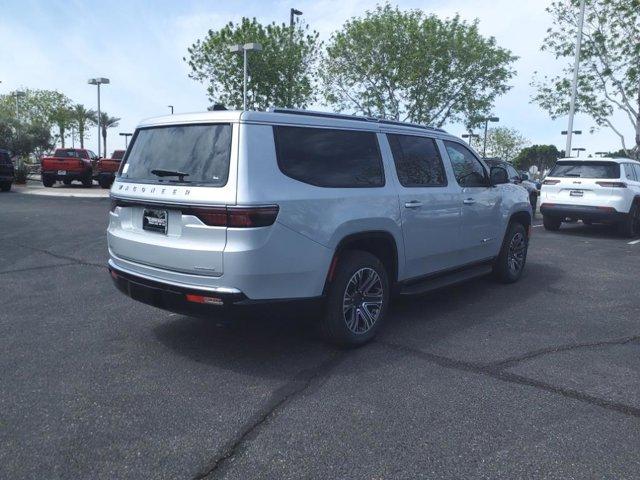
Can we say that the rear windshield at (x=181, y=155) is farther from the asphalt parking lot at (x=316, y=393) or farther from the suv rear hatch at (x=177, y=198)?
the asphalt parking lot at (x=316, y=393)

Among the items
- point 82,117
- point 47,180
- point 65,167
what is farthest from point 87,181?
point 82,117

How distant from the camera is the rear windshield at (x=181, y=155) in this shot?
370 cm

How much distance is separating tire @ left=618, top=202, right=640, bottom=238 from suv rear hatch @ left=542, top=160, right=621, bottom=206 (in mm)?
698

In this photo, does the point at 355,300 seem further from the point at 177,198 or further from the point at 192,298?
the point at 177,198

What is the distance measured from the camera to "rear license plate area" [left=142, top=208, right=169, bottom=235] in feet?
12.8

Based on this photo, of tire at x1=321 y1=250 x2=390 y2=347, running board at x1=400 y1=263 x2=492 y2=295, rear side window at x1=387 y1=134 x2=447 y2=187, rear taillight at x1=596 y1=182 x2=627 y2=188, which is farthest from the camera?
rear taillight at x1=596 y1=182 x2=627 y2=188

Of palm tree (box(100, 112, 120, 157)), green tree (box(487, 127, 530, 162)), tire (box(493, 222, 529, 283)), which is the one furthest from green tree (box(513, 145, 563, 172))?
tire (box(493, 222, 529, 283))

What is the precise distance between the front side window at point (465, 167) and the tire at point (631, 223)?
24.7ft

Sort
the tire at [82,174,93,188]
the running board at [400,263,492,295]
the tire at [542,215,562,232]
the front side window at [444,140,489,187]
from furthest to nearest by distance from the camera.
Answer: the tire at [82,174,93,188] < the tire at [542,215,562,232] < the front side window at [444,140,489,187] < the running board at [400,263,492,295]

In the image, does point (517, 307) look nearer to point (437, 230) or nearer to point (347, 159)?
point (437, 230)

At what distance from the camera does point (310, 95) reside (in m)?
28.5

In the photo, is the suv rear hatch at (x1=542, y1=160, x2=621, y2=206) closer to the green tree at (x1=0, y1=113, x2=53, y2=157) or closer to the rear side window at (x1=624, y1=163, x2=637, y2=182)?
the rear side window at (x1=624, y1=163, x2=637, y2=182)

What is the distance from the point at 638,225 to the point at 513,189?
24.9ft

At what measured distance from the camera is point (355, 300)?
438 centimetres
